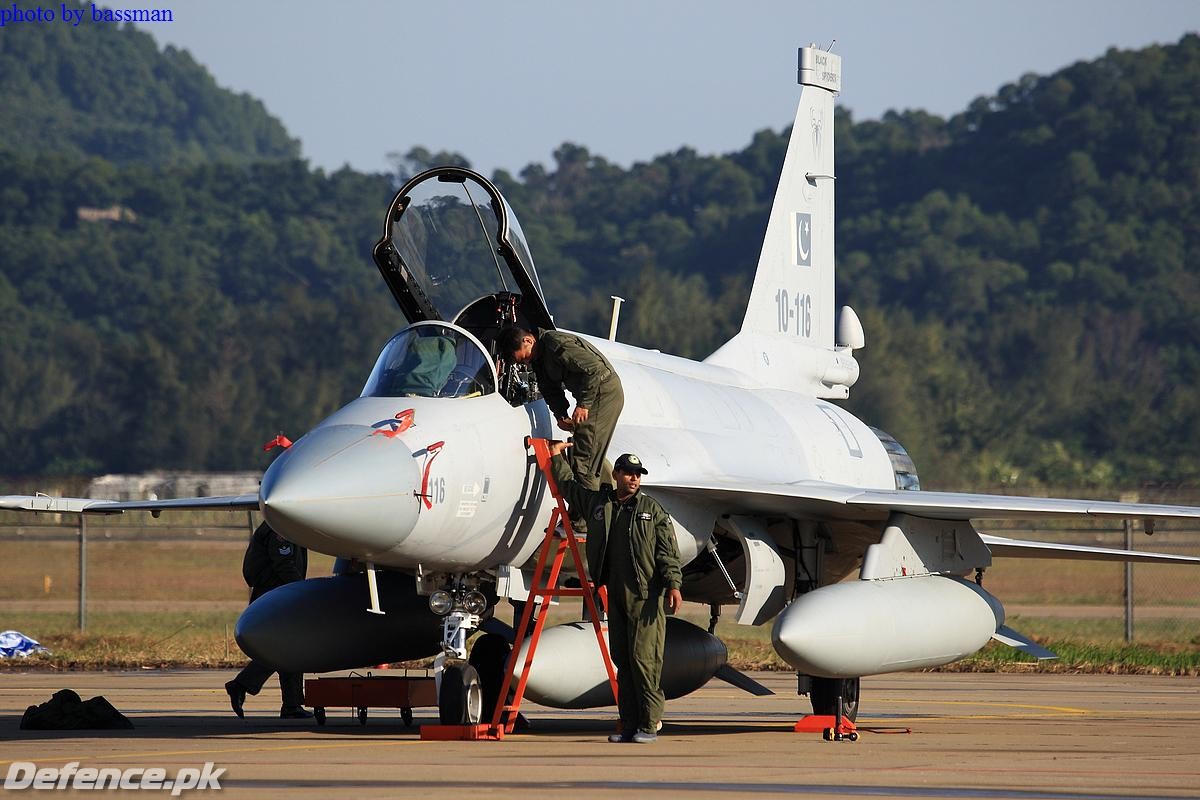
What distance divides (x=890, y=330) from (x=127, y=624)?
59258mm

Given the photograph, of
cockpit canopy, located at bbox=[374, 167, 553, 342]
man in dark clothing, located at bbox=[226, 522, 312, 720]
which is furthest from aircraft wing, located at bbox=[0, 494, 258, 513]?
cockpit canopy, located at bbox=[374, 167, 553, 342]

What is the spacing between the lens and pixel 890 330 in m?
81.4

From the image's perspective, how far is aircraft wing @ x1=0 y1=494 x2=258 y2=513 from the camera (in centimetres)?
1415

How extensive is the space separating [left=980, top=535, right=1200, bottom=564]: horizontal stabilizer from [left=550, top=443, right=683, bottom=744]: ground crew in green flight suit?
4621 millimetres

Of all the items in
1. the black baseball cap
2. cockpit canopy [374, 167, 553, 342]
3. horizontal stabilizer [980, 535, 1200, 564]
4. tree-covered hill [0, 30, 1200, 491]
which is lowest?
horizontal stabilizer [980, 535, 1200, 564]

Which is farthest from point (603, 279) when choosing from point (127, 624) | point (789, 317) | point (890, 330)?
point (789, 317)

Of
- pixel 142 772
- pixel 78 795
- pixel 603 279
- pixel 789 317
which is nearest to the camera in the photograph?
pixel 78 795

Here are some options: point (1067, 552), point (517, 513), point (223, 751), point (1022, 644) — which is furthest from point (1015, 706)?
point (223, 751)

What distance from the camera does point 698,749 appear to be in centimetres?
1106

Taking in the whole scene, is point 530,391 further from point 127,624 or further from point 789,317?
point 127,624

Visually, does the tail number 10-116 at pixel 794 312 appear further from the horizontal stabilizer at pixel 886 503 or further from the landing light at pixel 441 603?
the landing light at pixel 441 603

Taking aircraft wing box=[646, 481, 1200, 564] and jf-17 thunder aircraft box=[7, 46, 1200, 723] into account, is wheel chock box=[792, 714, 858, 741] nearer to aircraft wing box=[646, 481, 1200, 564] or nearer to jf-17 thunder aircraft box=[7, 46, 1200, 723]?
jf-17 thunder aircraft box=[7, 46, 1200, 723]

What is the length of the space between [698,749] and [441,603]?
2.13 metres

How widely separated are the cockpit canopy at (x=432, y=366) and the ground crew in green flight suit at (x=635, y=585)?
1092 millimetres
